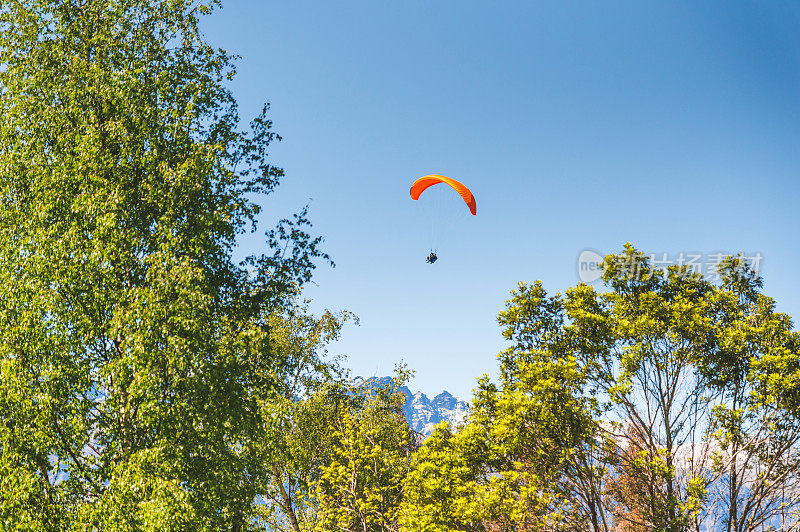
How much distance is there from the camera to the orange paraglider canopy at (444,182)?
80.0 feet

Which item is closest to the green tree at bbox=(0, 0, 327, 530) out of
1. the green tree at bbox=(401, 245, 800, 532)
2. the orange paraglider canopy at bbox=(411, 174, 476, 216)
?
the green tree at bbox=(401, 245, 800, 532)

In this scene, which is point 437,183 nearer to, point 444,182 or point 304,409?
point 444,182

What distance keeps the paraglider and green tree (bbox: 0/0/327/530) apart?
12.9 metres

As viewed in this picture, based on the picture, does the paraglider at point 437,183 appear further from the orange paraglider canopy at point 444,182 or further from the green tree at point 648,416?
the green tree at point 648,416

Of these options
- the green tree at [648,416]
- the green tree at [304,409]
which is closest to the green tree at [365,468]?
the green tree at [304,409]

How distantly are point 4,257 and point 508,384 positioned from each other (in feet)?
47.8

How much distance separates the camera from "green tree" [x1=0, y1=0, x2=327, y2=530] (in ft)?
31.7

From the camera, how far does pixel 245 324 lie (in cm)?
1271

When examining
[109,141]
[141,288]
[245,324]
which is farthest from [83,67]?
[245,324]

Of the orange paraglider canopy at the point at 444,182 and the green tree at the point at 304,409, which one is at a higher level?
the orange paraglider canopy at the point at 444,182

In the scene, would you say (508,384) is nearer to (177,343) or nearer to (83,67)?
(177,343)

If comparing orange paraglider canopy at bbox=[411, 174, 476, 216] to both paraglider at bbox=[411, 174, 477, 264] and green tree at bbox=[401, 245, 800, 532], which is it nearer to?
paraglider at bbox=[411, 174, 477, 264]

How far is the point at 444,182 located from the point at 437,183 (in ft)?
2.94

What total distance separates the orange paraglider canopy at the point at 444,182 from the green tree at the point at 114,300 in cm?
1289
